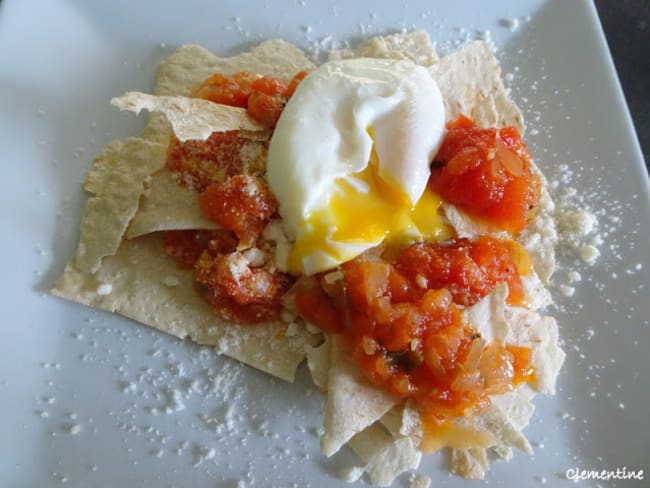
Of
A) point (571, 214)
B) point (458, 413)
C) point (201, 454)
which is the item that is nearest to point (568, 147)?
point (571, 214)

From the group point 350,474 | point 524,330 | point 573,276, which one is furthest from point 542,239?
point 350,474

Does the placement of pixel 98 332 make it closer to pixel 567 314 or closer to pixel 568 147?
pixel 567 314

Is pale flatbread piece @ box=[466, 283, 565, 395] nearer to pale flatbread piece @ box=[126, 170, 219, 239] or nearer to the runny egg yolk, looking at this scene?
the runny egg yolk

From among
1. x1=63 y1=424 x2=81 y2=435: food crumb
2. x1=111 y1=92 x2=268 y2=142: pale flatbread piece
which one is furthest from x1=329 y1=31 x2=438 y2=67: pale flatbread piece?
x1=63 y1=424 x2=81 y2=435: food crumb

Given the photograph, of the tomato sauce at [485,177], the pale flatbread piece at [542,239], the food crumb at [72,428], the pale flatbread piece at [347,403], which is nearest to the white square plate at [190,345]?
the food crumb at [72,428]

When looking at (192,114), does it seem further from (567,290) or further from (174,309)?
(567,290)

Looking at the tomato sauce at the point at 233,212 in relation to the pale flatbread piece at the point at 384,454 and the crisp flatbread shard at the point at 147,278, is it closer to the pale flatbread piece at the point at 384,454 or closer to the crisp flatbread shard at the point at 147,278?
the crisp flatbread shard at the point at 147,278
